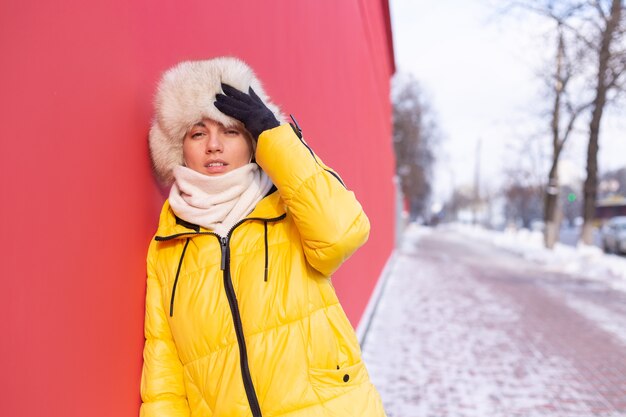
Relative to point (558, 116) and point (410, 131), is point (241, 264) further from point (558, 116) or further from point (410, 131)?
point (410, 131)

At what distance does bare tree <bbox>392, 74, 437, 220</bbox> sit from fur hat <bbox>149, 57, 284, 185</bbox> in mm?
35330

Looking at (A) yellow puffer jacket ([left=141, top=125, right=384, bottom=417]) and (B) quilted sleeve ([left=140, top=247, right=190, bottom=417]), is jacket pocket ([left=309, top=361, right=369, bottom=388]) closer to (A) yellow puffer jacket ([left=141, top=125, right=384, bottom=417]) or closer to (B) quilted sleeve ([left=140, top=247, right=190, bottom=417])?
(A) yellow puffer jacket ([left=141, top=125, right=384, bottom=417])

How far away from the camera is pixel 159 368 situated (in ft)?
5.27

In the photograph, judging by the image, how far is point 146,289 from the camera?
1.70m

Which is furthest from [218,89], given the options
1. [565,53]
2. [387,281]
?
[565,53]

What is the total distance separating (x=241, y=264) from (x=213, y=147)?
0.37 m

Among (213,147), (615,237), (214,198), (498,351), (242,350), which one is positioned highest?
(213,147)

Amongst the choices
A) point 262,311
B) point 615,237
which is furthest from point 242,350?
point 615,237

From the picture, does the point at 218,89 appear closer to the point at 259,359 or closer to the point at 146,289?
the point at 146,289

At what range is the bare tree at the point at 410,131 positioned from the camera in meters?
36.9

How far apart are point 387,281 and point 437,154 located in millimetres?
37559

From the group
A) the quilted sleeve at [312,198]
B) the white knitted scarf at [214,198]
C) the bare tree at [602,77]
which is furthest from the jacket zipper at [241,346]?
the bare tree at [602,77]

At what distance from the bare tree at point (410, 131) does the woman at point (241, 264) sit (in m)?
35.4

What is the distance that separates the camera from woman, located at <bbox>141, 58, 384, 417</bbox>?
5.08 ft
